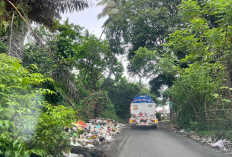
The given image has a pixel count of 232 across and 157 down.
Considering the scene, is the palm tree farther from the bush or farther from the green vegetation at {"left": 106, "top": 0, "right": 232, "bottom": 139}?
the green vegetation at {"left": 106, "top": 0, "right": 232, "bottom": 139}

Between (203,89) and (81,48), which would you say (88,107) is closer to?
(81,48)

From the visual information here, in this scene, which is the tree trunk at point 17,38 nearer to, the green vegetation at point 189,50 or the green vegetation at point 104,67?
the green vegetation at point 104,67

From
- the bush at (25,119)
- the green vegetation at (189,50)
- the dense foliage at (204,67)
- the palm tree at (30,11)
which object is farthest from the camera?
the green vegetation at (189,50)

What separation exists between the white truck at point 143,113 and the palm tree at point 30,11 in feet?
30.8

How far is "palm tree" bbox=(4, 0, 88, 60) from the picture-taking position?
8.90 meters

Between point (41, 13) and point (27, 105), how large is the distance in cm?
848

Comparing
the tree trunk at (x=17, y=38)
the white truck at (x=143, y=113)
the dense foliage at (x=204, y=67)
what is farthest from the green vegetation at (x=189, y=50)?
the tree trunk at (x=17, y=38)

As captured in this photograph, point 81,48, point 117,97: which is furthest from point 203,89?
point 117,97

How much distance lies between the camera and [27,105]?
4316mm

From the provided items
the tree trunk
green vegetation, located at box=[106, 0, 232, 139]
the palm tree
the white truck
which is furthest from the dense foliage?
the tree trunk

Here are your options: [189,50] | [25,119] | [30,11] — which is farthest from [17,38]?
[189,50]

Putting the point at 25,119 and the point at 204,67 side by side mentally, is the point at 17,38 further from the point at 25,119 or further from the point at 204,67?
the point at 204,67

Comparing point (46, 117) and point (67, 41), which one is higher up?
point (67, 41)

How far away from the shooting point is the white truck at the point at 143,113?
55.1 feet
